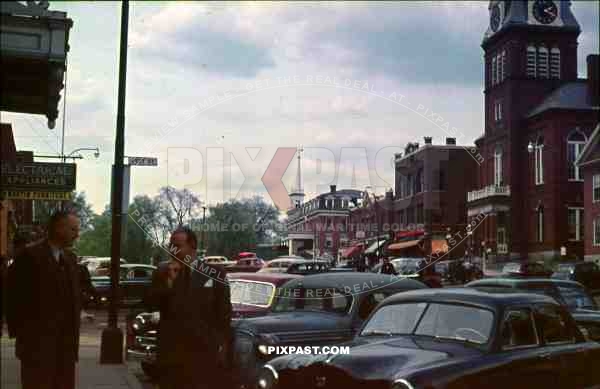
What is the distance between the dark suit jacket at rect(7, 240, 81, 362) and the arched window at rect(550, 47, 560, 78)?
187 feet

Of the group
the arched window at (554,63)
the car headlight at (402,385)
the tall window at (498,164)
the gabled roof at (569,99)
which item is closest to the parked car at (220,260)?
the car headlight at (402,385)

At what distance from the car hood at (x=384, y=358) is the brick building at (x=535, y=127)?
4488 cm

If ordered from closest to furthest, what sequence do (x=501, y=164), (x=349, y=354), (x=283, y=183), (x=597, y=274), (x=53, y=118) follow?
1. (x=53, y=118)
2. (x=349, y=354)
3. (x=283, y=183)
4. (x=597, y=274)
5. (x=501, y=164)

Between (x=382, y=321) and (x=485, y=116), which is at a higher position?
(x=485, y=116)

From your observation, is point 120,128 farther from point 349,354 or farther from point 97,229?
point 97,229

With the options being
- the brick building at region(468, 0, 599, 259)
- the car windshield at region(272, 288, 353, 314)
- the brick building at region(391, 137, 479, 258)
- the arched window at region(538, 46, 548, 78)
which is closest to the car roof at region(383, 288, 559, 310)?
the car windshield at region(272, 288, 353, 314)

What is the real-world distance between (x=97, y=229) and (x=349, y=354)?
144ft

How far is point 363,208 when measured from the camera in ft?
63.6

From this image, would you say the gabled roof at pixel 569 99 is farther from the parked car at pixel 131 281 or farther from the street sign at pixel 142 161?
the street sign at pixel 142 161

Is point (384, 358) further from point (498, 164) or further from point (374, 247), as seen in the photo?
point (498, 164)

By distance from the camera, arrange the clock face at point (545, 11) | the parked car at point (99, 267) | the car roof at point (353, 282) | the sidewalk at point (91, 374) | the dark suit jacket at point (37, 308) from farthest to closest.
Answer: the clock face at point (545, 11), the parked car at point (99, 267), the sidewalk at point (91, 374), the car roof at point (353, 282), the dark suit jacket at point (37, 308)

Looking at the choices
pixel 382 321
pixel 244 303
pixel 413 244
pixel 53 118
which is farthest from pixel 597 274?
pixel 53 118

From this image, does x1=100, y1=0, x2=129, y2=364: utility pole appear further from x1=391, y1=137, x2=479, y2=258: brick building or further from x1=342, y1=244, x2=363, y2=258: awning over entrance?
x1=342, y1=244, x2=363, y2=258: awning over entrance

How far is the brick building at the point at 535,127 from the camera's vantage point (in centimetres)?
5397
